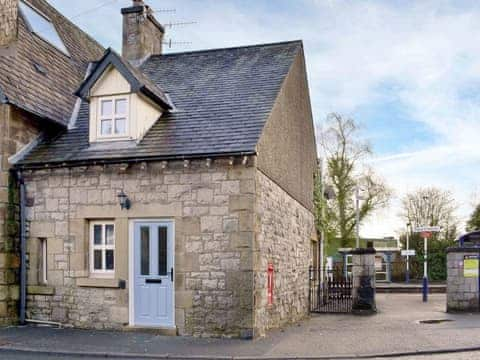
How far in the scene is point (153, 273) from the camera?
12.0 metres

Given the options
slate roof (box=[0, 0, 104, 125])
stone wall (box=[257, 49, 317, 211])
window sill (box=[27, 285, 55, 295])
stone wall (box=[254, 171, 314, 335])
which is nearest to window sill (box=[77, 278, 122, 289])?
window sill (box=[27, 285, 55, 295])

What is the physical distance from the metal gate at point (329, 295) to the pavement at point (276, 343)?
5.35 m

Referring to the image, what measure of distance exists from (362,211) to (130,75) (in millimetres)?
25406

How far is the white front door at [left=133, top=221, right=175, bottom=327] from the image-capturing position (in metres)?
11.9

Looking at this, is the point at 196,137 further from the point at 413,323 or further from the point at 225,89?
the point at 413,323

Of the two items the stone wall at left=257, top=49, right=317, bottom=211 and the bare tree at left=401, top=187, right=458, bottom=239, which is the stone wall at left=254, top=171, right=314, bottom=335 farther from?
the bare tree at left=401, top=187, right=458, bottom=239

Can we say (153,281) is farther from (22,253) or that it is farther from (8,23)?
(8,23)

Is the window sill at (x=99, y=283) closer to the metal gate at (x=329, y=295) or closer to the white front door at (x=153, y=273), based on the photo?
the white front door at (x=153, y=273)

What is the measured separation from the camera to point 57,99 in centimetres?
1457

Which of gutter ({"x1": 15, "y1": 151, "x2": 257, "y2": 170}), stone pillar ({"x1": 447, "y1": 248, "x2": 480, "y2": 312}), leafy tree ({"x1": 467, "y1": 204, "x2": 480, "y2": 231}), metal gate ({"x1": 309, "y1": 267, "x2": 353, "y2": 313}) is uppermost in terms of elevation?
gutter ({"x1": 15, "y1": 151, "x2": 257, "y2": 170})

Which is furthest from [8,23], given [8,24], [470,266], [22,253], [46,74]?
[470,266]

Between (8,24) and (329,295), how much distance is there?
1354 centimetres

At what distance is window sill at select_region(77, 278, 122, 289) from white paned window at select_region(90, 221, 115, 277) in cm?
26

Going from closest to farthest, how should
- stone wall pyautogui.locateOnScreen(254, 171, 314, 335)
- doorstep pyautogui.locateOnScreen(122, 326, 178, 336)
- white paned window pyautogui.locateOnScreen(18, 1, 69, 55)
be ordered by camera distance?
doorstep pyautogui.locateOnScreen(122, 326, 178, 336) → stone wall pyautogui.locateOnScreen(254, 171, 314, 335) → white paned window pyautogui.locateOnScreen(18, 1, 69, 55)
